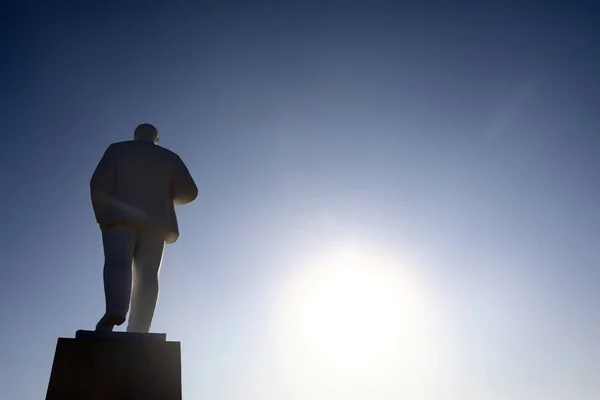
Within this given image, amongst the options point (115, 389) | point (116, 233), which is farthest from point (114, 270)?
point (115, 389)

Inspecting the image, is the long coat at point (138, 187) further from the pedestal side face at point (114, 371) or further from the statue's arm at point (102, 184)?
the pedestal side face at point (114, 371)

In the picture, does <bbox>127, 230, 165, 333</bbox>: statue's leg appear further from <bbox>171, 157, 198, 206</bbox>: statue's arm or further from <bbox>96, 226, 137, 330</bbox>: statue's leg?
<bbox>171, 157, 198, 206</bbox>: statue's arm

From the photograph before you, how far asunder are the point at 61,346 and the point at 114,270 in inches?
38.1

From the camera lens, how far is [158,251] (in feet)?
19.8

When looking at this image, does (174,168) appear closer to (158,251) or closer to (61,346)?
(158,251)

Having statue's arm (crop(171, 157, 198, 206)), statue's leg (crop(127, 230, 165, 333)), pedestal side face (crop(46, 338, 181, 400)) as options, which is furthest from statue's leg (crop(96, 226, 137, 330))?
statue's arm (crop(171, 157, 198, 206))

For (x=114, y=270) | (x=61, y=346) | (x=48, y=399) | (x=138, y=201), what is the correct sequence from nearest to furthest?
(x=48, y=399)
(x=61, y=346)
(x=114, y=270)
(x=138, y=201)

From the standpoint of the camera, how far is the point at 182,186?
6.55 meters

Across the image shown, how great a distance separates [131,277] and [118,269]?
6.9 inches

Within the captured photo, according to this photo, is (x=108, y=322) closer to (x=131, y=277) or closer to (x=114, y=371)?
(x=131, y=277)

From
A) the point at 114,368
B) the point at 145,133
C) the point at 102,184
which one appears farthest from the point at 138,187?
the point at 114,368

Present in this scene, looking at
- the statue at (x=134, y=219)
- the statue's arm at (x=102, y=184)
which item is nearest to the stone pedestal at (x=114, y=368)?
the statue at (x=134, y=219)

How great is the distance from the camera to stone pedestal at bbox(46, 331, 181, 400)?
15.6 feet

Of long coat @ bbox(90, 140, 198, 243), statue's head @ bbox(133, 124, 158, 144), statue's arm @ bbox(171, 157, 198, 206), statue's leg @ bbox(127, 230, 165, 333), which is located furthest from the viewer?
statue's head @ bbox(133, 124, 158, 144)
